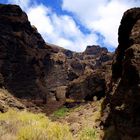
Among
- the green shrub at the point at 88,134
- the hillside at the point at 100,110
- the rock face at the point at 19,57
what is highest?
the rock face at the point at 19,57

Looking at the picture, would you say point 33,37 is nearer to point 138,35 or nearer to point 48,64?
point 48,64

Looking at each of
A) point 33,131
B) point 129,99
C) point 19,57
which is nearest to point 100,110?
point 129,99

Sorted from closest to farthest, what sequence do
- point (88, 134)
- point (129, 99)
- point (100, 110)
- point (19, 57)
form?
point (129, 99) < point (88, 134) < point (100, 110) < point (19, 57)

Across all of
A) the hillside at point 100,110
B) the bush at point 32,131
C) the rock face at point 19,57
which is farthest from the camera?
the rock face at point 19,57

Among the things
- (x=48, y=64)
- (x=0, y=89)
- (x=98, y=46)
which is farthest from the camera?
(x=98, y=46)

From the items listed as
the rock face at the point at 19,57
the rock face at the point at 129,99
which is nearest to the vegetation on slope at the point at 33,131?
the rock face at the point at 129,99

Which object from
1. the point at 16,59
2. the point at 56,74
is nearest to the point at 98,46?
the point at 56,74

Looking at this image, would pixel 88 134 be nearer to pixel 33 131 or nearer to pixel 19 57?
pixel 33 131

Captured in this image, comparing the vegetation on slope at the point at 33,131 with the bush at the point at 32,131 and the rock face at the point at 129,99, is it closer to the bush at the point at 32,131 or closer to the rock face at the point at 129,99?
the bush at the point at 32,131

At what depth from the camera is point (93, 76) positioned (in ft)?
132

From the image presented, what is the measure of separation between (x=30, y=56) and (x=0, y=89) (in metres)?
54.2

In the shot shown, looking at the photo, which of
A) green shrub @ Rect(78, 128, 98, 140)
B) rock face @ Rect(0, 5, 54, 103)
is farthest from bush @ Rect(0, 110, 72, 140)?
rock face @ Rect(0, 5, 54, 103)

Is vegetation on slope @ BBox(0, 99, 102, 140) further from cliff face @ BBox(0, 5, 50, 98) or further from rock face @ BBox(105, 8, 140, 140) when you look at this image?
cliff face @ BBox(0, 5, 50, 98)

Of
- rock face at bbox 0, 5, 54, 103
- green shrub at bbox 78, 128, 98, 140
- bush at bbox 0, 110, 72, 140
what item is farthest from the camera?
rock face at bbox 0, 5, 54, 103
